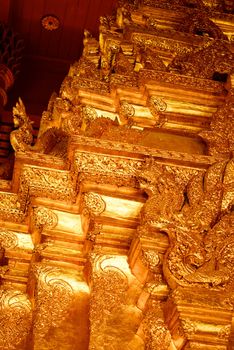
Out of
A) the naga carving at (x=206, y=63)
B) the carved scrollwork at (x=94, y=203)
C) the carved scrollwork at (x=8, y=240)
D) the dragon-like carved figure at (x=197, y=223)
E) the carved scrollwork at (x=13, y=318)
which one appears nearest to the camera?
the dragon-like carved figure at (x=197, y=223)

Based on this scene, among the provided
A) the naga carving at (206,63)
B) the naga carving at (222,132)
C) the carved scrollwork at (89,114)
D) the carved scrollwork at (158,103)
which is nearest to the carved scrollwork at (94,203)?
the carved scrollwork at (89,114)

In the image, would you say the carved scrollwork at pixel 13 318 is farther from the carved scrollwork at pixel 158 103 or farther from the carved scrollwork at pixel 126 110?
the carved scrollwork at pixel 158 103

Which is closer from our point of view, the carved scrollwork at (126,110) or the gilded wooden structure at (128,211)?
→ the gilded wooden structure at (128,211)

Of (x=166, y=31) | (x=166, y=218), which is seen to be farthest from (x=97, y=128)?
(x=166, y=31)

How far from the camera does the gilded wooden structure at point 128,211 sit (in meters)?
3.09

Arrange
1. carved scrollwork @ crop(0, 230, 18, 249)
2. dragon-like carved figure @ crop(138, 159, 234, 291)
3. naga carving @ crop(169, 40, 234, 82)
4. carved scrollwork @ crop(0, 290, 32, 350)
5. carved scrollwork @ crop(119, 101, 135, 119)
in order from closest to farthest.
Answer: dragon-like carved figure @ crop(138, 159, 234, 291) < carved scrollwork @ crop(0, 290, 32, 350) < carved scrollwork @ crop(0, 230, 18, 249) < carved scrollwork @ crop(119, 101, 135, 119) < naga carving @ crop(169, 40, 234, 82)

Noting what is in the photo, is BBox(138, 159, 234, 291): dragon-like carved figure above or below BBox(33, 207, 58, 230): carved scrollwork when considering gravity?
above

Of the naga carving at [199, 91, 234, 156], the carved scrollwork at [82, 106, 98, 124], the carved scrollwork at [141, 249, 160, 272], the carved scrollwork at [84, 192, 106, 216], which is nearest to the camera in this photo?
the carved scrollwork at [141, 249, 160, 272]

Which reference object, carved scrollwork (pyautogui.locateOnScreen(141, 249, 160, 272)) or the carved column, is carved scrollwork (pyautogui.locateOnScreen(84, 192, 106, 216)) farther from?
carved scrollwork (pyautogui.locateOnScreen(141, 249, 160, 272))

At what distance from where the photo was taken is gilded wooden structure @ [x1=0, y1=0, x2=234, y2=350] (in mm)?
3090

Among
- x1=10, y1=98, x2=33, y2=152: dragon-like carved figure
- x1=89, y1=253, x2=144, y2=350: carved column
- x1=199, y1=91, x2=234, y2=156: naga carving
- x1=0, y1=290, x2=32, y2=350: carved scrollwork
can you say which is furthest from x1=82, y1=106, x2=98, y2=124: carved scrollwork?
x1=0, y1=290, x2=32, y2=350: carved scrollwork

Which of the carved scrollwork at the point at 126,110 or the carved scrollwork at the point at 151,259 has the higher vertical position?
the carved scrollwork at the point at 126,110

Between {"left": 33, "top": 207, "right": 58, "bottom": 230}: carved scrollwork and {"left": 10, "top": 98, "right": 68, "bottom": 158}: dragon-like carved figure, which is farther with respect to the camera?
{"left": 10, "top": 98, "right": 68, "bottom": 158}: dragon-like carved figure

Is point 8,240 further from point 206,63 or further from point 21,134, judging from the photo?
point 206,63
